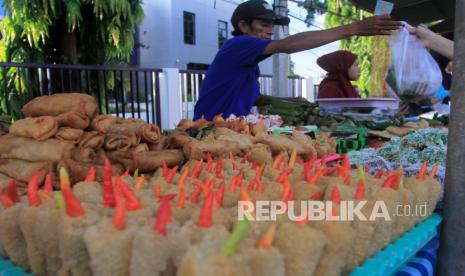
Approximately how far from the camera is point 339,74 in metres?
4.87

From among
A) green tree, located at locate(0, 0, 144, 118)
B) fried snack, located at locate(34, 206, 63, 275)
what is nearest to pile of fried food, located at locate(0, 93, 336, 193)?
fried snack, located at locate(34, 206, 63, 275)

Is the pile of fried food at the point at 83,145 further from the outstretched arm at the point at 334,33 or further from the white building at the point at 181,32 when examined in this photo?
the white building at the point at 181,32

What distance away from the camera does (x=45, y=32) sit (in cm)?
615

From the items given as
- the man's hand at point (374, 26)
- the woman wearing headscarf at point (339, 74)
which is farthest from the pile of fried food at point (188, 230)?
the woman wearing headscarf at point (339, 74)

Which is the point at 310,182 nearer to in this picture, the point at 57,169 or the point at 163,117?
the point at 57,169

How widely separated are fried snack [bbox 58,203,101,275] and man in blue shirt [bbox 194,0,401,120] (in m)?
2.14

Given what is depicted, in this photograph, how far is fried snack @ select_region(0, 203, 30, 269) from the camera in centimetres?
99

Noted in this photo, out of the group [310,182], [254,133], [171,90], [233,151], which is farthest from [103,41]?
[310,182]

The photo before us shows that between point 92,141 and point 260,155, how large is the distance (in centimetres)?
74

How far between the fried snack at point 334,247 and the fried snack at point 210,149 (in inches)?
35.3

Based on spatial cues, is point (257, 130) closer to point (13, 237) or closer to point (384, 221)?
point (384, 221)

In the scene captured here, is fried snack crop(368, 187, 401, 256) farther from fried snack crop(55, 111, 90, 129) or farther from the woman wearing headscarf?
the woman wearing headscarf

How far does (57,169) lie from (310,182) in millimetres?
927

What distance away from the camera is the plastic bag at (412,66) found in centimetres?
308
